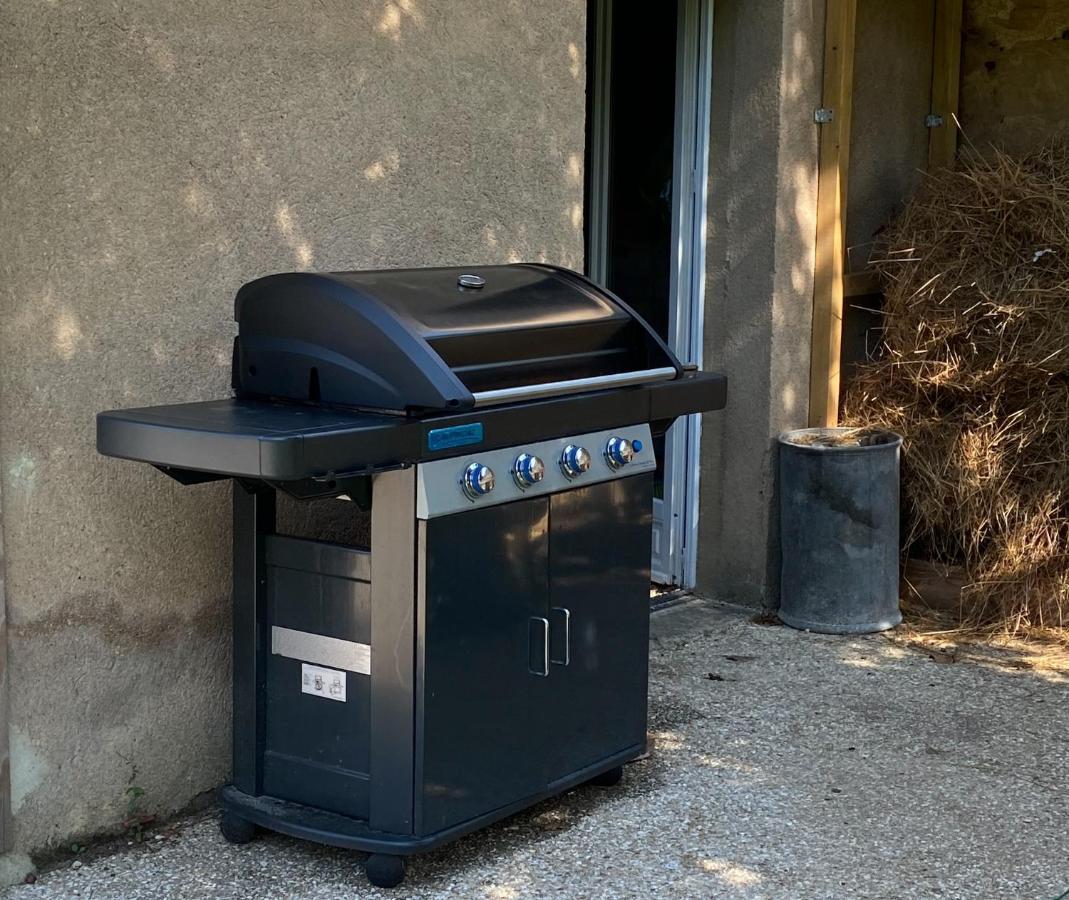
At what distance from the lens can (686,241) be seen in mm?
6203

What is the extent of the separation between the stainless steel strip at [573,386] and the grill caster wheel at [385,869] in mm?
1118

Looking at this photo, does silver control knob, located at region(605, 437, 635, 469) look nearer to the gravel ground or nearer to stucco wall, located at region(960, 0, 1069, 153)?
the gravel ground

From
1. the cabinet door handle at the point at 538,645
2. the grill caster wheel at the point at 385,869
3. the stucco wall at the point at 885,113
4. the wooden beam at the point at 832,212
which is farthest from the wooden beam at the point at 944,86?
the grill caster wheel at the point at 385,869

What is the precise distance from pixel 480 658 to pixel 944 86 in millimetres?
4397

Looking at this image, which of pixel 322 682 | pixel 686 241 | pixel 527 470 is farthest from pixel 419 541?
pixel 686 241

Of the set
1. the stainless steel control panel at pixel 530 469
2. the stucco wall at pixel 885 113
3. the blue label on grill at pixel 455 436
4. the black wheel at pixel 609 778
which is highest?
the stucco wall at pixel 885 113

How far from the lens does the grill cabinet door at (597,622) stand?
3908 millimetres

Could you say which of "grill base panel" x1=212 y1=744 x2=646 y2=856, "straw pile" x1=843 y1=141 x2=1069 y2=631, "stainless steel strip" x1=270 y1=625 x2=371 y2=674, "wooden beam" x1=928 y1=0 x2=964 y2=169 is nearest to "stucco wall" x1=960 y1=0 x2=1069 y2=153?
"wooden beam" x1=928 y1=0 x2=964 y2=169

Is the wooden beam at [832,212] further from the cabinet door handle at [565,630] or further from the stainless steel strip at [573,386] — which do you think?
the cabinet door handle at [565,630]

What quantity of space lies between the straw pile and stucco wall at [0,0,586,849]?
257 centimetres

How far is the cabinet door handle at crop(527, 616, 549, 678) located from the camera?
12.5 feet

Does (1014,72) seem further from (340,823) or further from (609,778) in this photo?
(340,823)

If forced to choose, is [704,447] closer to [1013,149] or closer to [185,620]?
[1013,149]

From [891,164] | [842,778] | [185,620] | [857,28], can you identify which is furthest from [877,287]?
[185,620]
